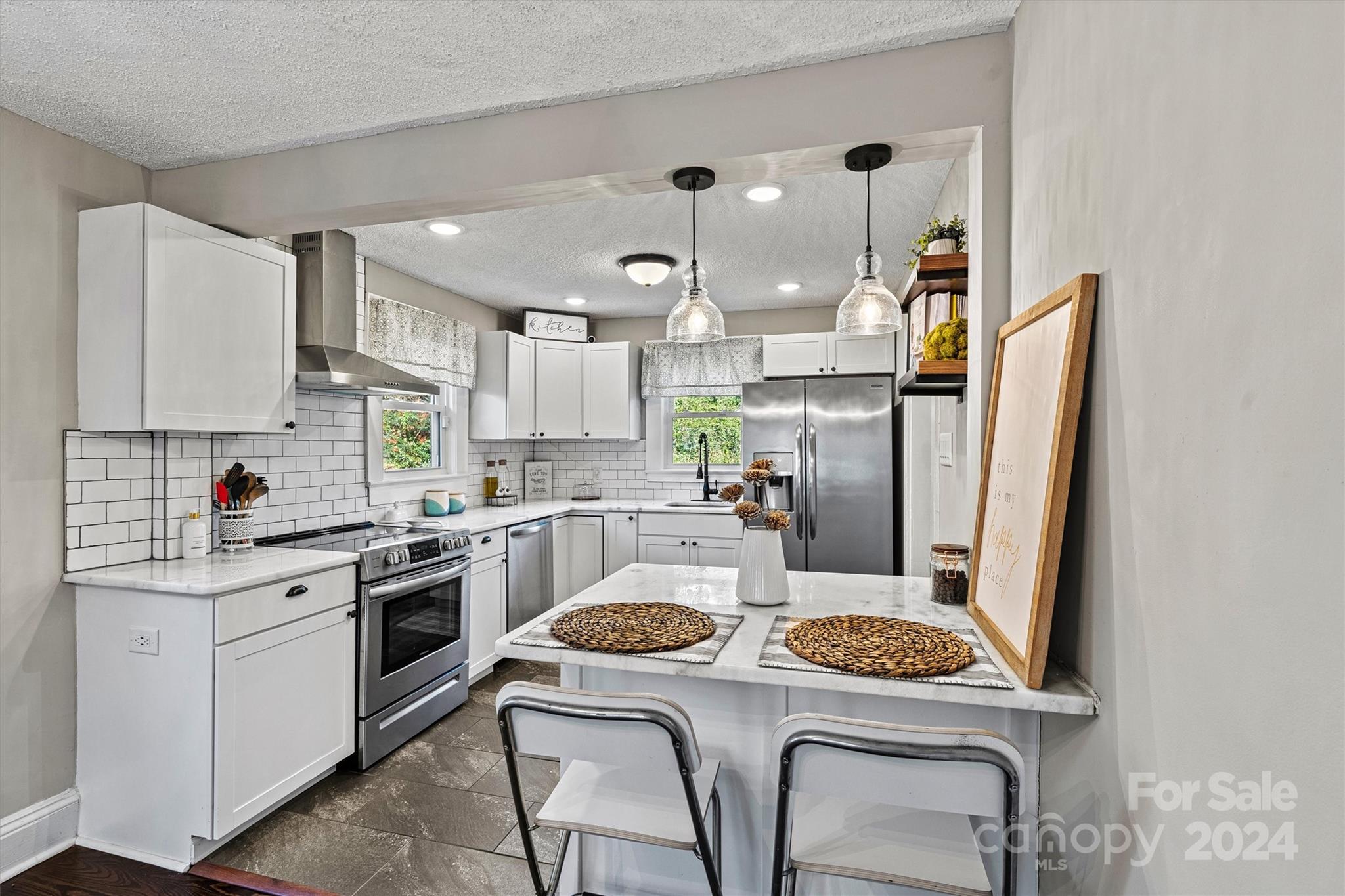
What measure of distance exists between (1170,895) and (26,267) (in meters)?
3.25

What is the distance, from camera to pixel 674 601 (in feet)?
6.40

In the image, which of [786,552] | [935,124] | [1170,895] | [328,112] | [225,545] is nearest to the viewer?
[1170,895]

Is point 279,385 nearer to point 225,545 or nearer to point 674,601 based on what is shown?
point 225,545

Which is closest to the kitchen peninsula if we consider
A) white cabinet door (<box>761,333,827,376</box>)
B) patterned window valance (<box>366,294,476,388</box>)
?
patterned window valance (<box>366,294,476,388</box>)

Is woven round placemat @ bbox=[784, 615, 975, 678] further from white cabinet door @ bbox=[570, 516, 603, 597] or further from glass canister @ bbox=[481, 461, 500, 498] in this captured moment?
glass canister @ bbox=[481, 461, 500, 498]

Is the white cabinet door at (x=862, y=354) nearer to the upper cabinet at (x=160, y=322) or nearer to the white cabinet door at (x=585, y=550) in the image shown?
the white cabinet door at (x=585, y=550)

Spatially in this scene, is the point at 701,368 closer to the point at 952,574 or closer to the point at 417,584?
the point at 417,584

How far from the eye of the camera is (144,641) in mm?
2186

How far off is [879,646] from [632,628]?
1.92ft

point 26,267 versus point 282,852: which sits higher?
point 26,267

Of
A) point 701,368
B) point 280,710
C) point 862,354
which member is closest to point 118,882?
point 280,710

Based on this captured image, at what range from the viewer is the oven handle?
2.77m

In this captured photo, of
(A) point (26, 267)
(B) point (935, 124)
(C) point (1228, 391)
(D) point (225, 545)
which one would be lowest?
(D) point (225, 545)

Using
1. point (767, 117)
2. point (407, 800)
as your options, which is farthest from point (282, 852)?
point (767, 117)
